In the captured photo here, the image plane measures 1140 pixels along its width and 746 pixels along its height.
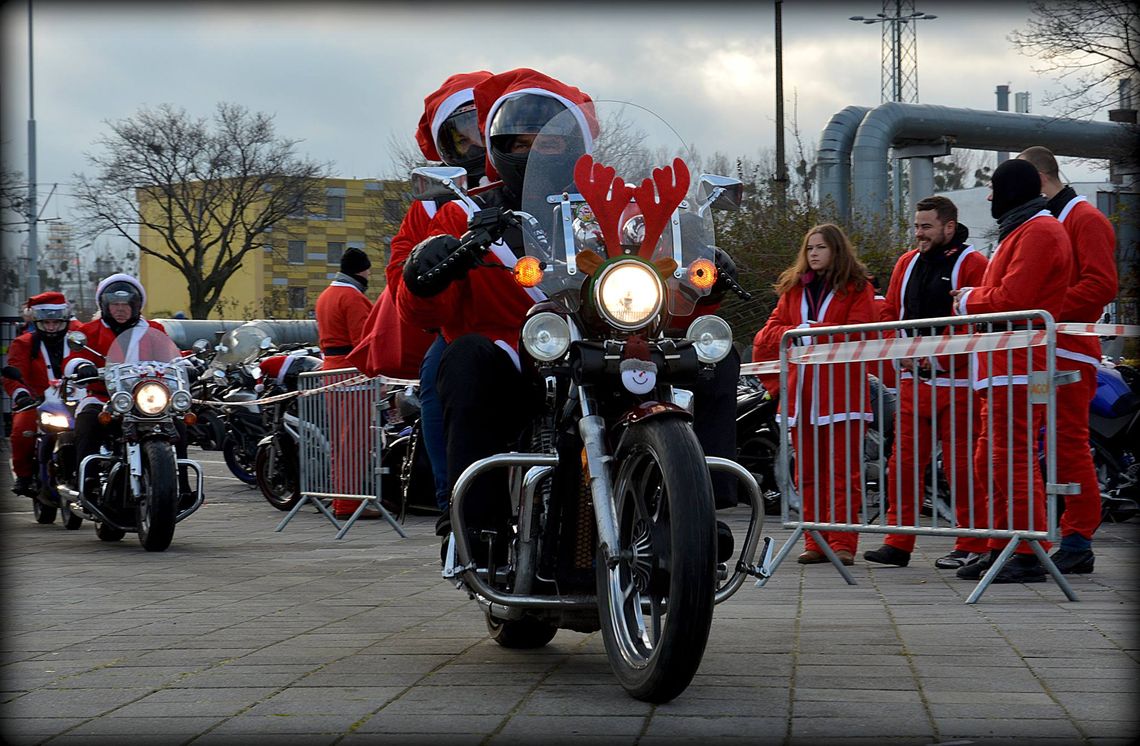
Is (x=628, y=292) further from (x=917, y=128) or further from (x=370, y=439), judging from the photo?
(x=917, y=128)

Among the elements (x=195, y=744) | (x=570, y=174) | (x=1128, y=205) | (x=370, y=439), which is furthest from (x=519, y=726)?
(x=1128, y=205)

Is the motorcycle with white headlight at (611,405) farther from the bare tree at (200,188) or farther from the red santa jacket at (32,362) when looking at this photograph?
the bare tree at (200,188)

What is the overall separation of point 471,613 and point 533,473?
1.89 m

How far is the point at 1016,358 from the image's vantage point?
7.01 metres

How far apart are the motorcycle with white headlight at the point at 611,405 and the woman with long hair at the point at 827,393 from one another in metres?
3.00

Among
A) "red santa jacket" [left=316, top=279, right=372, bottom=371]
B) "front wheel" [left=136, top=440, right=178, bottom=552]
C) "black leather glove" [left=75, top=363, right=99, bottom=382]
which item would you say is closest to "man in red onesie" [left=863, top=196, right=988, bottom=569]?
"front wheel" [left=136, top=440, right=178, bottom=552]

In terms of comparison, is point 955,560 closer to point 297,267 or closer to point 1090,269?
point 1090,269

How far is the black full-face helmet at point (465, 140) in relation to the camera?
5508 mm

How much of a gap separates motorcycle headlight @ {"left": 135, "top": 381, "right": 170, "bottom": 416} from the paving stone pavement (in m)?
2.07

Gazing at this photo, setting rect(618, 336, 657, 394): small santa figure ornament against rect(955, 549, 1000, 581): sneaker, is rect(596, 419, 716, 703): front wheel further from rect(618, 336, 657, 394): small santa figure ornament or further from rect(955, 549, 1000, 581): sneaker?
rect(955, 549, 1000, 581): sneaker

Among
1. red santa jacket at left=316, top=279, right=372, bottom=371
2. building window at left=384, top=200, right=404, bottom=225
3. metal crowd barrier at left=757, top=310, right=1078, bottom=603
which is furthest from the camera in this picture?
building window at left=384, top=200, right=404, bottom=225

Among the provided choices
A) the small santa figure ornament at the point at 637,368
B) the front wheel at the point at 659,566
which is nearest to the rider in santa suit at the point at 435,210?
the front wheel at the point at 659,566

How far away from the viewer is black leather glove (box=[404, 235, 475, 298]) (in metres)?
4.66

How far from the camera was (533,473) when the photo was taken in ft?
15.4
